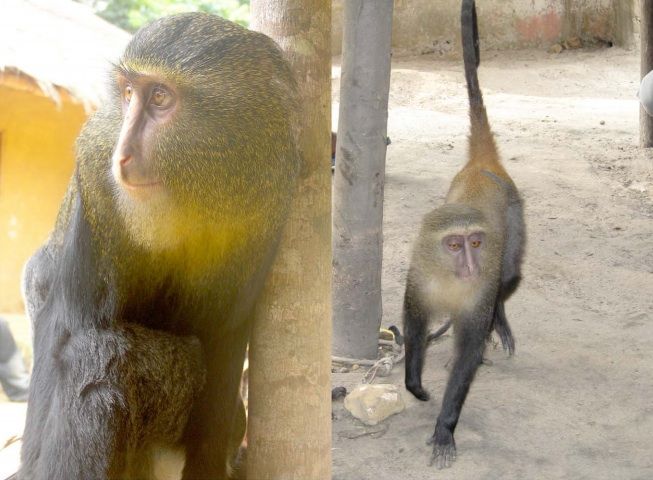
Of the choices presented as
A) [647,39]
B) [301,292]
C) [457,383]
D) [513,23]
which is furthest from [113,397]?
[513,23]

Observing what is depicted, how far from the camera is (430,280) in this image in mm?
4047

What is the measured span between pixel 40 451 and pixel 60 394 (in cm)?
23

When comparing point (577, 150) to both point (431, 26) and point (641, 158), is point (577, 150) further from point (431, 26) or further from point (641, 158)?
point (431, 26)

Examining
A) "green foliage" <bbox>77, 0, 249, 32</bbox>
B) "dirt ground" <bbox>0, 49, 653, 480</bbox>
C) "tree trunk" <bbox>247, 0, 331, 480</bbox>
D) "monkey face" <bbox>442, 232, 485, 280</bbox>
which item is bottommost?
"dirt ground" <bbox>0, 49, 653, 480</bbox>

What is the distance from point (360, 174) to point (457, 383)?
1.10 metres

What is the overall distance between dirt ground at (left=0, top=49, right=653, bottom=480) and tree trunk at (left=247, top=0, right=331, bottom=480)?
50.6 inches

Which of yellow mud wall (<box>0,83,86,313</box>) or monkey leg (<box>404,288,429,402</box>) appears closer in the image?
monkey leg (<box>404,288,429,402</box>)

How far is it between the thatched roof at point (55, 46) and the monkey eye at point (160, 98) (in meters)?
2.09

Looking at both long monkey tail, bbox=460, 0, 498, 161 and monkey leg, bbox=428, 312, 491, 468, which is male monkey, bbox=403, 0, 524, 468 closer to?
monkey leg, bbox=428, 312, 491, 468

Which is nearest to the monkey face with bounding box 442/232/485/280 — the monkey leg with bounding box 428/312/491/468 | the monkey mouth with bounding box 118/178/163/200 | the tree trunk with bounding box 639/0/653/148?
the monkey leg with bounding box 428/312/491/468

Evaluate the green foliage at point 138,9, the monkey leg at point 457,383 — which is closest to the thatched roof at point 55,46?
the monkey leg at point 457,383

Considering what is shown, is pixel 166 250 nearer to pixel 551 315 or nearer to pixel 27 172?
pixel 551 315

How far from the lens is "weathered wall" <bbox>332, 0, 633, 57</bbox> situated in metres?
15.0

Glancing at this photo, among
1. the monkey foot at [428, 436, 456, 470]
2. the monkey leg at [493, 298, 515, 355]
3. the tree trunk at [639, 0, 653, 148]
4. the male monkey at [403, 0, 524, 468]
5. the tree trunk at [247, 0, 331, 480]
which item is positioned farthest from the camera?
the tree trunk at [639, 0, 653, 148]
